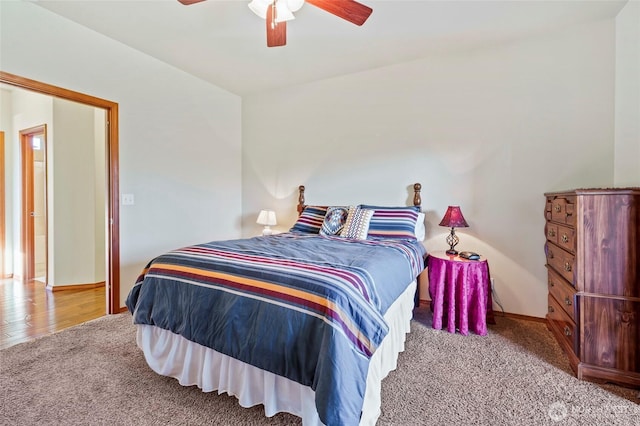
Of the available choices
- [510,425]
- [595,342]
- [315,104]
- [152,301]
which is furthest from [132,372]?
[315,104]

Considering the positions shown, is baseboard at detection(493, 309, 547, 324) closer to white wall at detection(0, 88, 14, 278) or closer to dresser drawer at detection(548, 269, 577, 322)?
dresser drawer at detection(548, 269, 577, 322)

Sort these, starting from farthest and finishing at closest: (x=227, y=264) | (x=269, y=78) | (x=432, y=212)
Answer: (x=269, y=78), (x=432, y=212), (x=227, y=264)

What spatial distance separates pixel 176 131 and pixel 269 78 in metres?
1.29

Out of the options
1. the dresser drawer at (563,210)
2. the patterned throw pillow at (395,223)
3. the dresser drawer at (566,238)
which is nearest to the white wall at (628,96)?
the dresser drawer at (563,210)

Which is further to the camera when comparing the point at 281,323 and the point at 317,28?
the point at 317,28

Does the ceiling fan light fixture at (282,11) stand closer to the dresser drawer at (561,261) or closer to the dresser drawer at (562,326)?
the dresser drawer at (561,261)

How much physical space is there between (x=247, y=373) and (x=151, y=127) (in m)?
2.83

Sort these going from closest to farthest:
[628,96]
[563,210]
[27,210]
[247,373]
→ 1. [247,373]
2. [563,210]
3. [628,96]
4. [27,210]

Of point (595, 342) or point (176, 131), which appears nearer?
point (595, 342)

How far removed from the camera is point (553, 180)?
261 cm

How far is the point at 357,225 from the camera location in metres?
2.87

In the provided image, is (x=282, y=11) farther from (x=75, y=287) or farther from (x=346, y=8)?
(x=75, y=287)

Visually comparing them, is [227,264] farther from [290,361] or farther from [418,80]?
[418,80]

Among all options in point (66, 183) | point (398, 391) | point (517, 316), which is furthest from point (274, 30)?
point (66, 183)
